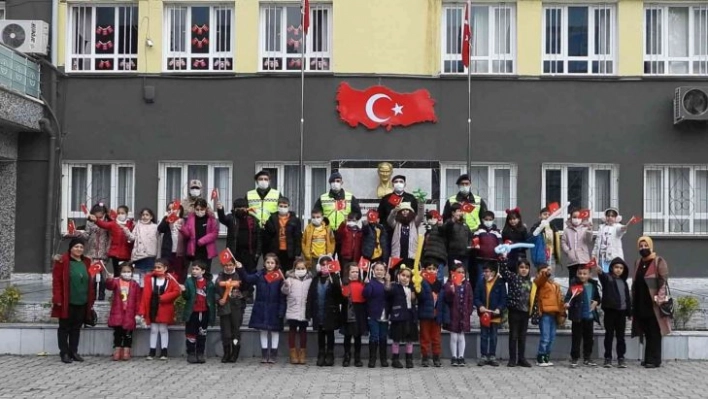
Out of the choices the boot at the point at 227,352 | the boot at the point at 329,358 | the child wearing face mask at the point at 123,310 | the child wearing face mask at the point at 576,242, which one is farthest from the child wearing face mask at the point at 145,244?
the child wearing face mask at the point at 576,242

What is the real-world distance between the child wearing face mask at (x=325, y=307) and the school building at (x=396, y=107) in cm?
775

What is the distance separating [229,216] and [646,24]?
37.9ft

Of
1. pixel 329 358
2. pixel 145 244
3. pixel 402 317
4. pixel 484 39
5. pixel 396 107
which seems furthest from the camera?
pixel 484 39

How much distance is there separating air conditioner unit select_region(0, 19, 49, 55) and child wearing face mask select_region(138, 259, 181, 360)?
8.99m

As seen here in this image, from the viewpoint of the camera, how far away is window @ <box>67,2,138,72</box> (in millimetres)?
22203

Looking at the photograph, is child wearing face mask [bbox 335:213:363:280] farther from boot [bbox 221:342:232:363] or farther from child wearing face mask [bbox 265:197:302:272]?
boot [bbox 221:342:232:363]

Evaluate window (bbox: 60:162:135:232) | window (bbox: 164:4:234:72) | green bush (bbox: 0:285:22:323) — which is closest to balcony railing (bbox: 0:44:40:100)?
window (bbox: 60:162:135:232)

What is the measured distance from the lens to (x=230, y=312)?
1424 centimetres

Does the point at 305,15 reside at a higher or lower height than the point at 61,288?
higher

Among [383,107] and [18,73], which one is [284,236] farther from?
[18,73]

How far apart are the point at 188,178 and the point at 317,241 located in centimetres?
768

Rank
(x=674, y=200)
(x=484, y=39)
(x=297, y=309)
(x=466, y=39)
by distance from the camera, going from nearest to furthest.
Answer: (x=297, y=309) → (x=466, y=39) → (x=674, y=200) → (x=484, y=39)

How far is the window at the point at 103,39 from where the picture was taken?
2220 centimetres

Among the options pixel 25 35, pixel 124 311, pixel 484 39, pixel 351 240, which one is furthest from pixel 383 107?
pixel 124 311
